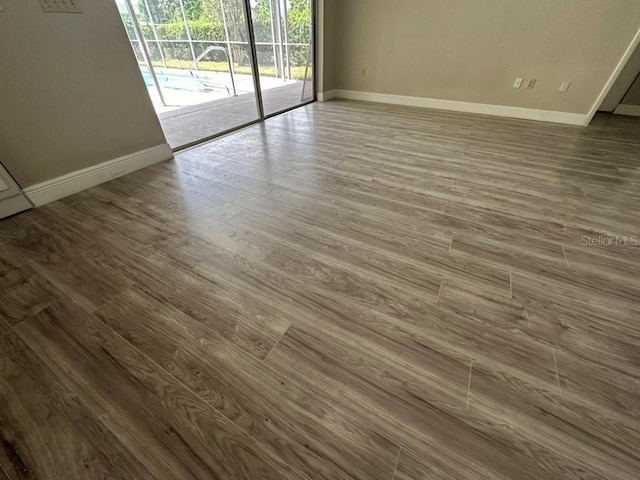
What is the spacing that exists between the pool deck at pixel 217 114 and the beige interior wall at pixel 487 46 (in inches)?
45.4

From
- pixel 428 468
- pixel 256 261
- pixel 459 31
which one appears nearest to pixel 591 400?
pixel 428 468

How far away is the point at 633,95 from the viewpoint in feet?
12.0

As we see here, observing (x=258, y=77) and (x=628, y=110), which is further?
(x=628, y=110)

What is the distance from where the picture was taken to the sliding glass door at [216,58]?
3428 mm

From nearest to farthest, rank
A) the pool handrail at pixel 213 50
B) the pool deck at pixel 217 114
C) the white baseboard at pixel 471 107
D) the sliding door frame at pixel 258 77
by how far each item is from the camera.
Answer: the sliding door frame at pixel 258 77 → the pool deck at pixel 217 114 → the white baseboard at pixel 471 107 → the pool handrail at pixel 213 50

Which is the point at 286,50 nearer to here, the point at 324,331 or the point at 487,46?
the point at 487,46

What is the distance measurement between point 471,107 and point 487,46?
0.70 metres

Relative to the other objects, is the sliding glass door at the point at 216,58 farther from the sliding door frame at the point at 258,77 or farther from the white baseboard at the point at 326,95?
the white baseboard at the point at 326,95

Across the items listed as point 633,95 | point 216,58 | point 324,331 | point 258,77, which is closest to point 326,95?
point 258,77

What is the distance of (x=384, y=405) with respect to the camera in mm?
879

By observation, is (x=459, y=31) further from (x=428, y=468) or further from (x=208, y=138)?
(x=428, y=468)

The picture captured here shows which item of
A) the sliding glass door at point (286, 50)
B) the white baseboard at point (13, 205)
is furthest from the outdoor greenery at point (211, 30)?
the white baseboard at point (13, 205)

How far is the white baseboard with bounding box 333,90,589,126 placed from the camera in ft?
11.0

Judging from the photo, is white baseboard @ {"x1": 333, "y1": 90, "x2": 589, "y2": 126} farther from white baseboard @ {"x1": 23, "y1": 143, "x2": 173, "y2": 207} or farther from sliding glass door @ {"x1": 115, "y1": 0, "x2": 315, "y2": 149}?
white baseboard @ {"x1": 23, "y1": 143, "x2": 173, "y2": 207}
